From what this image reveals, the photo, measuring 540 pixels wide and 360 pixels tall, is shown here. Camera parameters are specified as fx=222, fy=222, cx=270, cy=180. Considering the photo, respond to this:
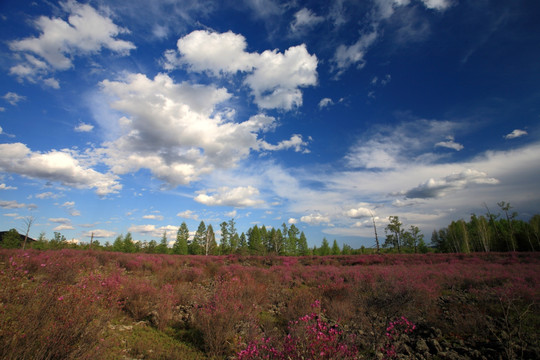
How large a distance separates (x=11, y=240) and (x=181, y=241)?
2711cm

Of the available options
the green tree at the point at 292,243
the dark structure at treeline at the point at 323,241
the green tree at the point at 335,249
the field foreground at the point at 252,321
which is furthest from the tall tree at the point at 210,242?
the field foreground at the point at 252,321

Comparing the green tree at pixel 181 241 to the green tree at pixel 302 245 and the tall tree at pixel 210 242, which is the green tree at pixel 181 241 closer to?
the tall tree at pixel 210 242

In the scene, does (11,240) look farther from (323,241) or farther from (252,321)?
(323,241)

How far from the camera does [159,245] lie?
5431cm

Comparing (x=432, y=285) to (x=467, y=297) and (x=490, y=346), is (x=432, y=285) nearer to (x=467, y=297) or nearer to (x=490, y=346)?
(x=467, y=297)

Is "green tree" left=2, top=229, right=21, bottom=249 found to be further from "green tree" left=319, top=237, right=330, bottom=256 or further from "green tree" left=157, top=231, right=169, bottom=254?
"green tree" left=319, top=237, right=330, bottom=256

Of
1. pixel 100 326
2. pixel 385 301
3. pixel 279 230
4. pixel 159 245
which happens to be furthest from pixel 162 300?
pixel 279 230

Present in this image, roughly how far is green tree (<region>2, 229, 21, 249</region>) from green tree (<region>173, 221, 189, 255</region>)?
25613 millimetres

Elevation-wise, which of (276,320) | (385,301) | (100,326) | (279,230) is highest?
(279,230)

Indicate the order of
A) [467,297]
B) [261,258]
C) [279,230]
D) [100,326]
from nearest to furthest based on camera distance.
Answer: [100,326], [467,297], [261,258], [279,230]

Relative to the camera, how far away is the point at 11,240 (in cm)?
3538

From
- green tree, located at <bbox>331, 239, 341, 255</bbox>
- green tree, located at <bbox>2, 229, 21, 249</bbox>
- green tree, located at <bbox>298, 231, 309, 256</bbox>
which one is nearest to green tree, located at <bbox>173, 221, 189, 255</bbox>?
green tree, located at <bbox>2, 229, 21, 249</bbox>

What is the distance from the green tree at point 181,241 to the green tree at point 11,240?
25.6 m

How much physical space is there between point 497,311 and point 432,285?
3.50 metres
